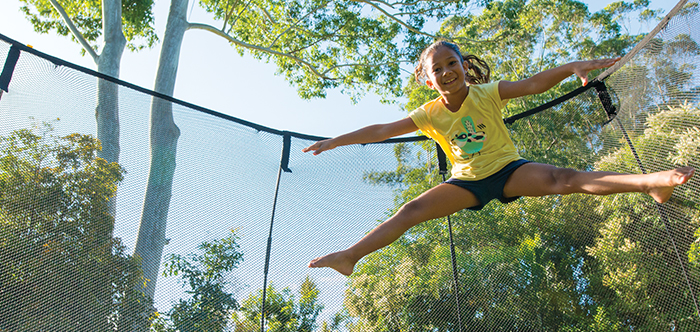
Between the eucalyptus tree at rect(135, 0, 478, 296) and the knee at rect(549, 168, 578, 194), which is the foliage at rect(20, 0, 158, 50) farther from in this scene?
the knee at rect(549, 168, 578, 194)

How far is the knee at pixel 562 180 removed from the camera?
1.26m

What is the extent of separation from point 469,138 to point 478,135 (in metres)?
0.03

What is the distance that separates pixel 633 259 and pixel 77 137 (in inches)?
107

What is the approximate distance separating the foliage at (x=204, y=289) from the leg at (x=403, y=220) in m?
0.61

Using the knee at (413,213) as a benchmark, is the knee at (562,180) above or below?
above

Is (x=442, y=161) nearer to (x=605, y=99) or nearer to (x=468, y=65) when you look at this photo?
(x=468, y=65)

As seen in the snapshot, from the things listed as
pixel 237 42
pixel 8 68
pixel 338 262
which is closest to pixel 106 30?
pixel 237 42

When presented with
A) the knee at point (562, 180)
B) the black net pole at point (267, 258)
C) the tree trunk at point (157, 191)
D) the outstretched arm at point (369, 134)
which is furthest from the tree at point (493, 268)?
the knee at point (562, 180)

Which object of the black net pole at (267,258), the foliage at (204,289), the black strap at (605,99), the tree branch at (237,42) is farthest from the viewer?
the tree branch at (237,42)

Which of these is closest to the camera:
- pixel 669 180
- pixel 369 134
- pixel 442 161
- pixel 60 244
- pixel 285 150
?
pixel 669 180

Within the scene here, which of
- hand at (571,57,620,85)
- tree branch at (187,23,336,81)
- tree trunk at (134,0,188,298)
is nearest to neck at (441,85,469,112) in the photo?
hand at (571,57,620,85)

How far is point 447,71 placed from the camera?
152 centimetres

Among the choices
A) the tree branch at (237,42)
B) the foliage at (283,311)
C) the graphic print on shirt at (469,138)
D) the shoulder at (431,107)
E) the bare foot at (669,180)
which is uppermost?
the tree branch at (237,42)

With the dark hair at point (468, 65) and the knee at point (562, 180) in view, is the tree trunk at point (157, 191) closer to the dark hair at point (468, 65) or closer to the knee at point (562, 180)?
the dark hair at point (468, 65)
